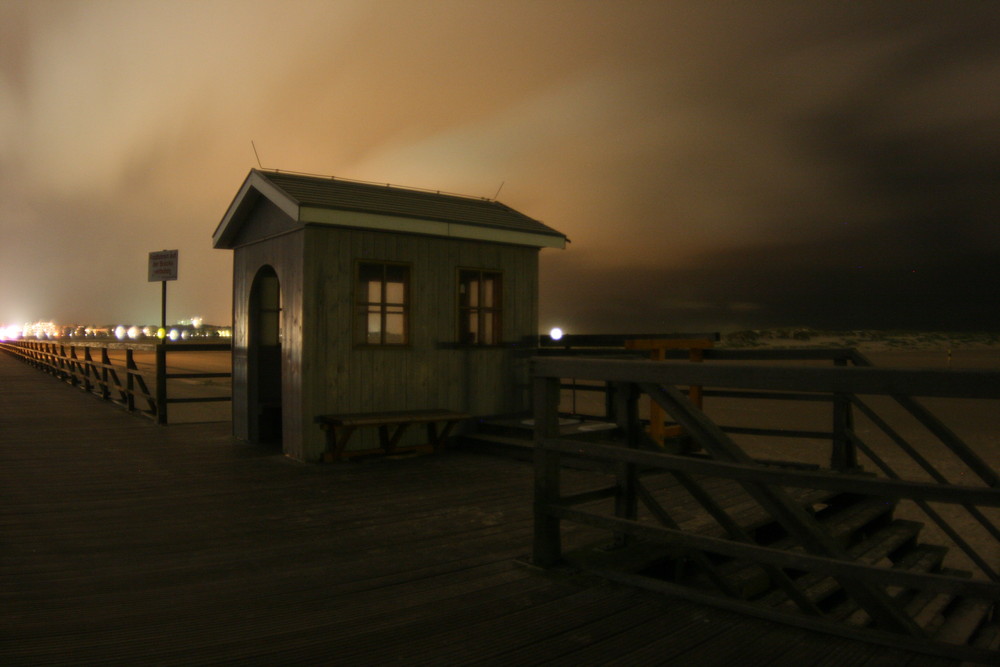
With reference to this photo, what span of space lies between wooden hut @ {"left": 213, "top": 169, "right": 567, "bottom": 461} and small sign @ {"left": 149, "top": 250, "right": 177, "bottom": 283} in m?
2.23

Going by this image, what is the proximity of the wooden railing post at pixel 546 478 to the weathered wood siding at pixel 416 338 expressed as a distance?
4.11m

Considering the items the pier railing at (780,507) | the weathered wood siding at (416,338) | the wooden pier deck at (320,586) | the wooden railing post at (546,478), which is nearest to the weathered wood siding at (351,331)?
the weathered wood siding at (416,338)

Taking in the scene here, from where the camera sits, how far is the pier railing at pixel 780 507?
8.20 feet

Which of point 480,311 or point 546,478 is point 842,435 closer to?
point 546,478

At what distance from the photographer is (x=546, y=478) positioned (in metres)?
3.76

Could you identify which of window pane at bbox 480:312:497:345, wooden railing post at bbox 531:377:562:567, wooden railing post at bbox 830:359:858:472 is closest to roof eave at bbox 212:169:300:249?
window pane at bbox 480:312:497:345

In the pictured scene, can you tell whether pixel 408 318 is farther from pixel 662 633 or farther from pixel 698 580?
pixel 662 633

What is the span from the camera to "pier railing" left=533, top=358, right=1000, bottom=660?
2500 mm

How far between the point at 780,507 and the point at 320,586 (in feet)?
7.75

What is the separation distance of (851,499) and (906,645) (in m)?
3.66

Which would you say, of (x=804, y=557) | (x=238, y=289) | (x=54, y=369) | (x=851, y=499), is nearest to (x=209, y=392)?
(x=54, y=369)

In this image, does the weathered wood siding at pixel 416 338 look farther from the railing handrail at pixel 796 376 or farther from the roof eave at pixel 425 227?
the railing handrail at pixel 796 376

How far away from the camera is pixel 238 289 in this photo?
9.12 metres

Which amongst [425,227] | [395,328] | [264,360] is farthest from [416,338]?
[264,360]
